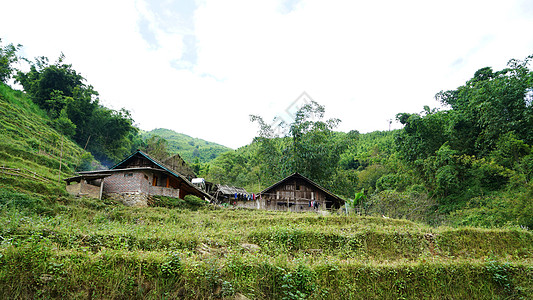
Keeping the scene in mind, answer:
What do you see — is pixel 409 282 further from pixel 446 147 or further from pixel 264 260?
pixel 446 147

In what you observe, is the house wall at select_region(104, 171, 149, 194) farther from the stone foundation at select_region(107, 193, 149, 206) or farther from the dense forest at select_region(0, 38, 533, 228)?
the dense forest at select_region(0, 38, 533, 228)

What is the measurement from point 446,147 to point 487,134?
326 centimetres

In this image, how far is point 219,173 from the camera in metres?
48.4

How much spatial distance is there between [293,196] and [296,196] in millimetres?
295

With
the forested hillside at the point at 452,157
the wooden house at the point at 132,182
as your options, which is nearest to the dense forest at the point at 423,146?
the forested hillside at the point at 452,157

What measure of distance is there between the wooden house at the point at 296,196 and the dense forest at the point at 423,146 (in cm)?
321

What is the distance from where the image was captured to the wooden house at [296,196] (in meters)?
25.0

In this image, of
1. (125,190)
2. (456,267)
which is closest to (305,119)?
(125,190)

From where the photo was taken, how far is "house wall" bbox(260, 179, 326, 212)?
82.3 ft

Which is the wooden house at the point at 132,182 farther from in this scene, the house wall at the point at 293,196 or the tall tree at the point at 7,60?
the tall tree at the point at 7,60

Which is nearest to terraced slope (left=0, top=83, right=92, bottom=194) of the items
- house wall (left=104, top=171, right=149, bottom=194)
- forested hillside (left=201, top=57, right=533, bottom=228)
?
house wall (left=104, top=171, right=149, bottom=194)

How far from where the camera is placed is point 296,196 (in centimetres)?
2534

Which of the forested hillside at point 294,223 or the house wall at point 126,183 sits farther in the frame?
Result: the house wall at point 126,183

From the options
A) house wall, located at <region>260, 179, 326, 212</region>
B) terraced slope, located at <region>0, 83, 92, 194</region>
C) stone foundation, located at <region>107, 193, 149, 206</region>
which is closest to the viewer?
terraced slope, located at <region>0, 83, 92, 194</region>
